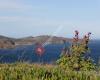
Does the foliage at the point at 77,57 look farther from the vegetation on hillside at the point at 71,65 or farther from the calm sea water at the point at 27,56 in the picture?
the calm sea water at the point at 27,56

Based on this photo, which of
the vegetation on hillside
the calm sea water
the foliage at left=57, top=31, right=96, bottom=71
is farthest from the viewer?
the calm sea water

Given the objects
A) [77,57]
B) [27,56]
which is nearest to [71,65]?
[77,57]

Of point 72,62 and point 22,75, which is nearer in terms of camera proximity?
point 22,75

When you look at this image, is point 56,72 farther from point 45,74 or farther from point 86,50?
point 86,50

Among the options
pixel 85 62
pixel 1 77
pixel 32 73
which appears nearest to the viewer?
pixel 1 77

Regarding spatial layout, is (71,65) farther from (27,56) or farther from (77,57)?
(27,56)

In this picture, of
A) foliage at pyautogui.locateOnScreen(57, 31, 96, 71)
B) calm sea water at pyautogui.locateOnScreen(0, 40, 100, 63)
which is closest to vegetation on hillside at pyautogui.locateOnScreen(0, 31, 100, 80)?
foliage at pyautogui.locateOnScreen(57, 31, 96, 71)

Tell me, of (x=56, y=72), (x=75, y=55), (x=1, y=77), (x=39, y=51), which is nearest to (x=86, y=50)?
(x=75, y=55)

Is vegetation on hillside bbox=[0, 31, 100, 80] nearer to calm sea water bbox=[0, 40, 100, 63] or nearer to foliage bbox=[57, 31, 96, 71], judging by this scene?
foliage bbox=[57, 31, 96, 71]

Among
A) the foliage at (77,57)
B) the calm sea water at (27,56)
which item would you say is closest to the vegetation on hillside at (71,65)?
the foliage at (77,57)

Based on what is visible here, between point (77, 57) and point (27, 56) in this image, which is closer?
point (77, 57)

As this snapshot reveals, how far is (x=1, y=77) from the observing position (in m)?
10.5

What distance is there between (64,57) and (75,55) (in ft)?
1.67

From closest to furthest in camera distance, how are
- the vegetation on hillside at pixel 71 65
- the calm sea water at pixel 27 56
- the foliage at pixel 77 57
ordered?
the vegetation on hillside at pixel 71 65 < the foliage at pixel 77 57 < the calm sea water at pixel 27 56
